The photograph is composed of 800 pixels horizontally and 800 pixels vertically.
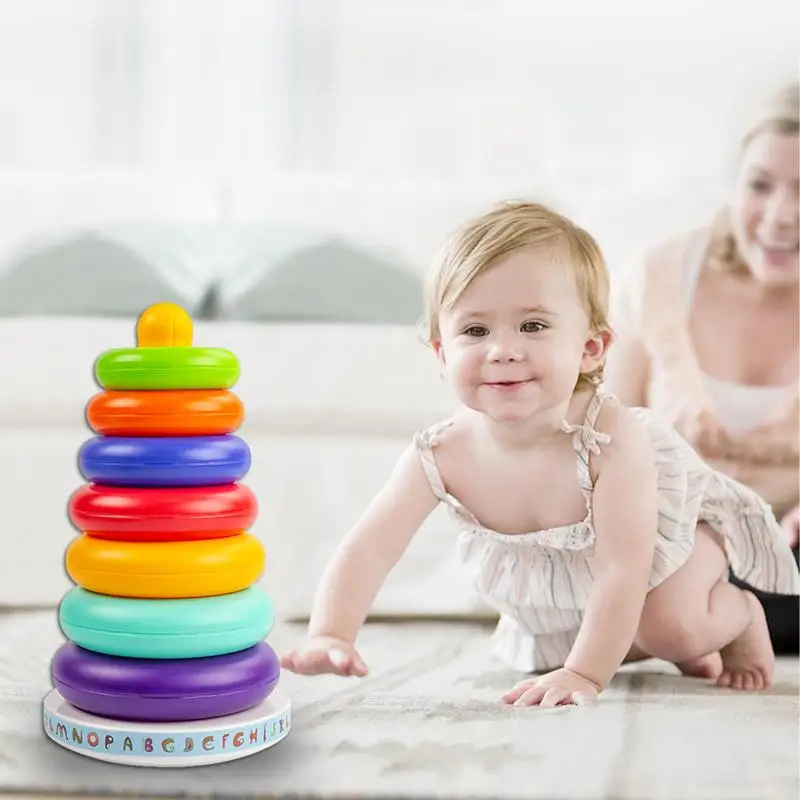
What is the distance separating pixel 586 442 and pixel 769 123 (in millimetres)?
498

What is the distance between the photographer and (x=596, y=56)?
9.43 feet

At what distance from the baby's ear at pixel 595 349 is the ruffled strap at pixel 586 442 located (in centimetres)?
4

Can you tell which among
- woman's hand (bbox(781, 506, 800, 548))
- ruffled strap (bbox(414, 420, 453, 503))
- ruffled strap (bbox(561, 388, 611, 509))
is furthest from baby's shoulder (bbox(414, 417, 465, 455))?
woman's hand (bbox(781, 506, 800, 548))

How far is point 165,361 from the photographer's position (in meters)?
0.86

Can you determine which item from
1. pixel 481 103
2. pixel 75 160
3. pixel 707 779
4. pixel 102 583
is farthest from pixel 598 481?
pixel 75 160

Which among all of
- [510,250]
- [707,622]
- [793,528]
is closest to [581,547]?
[707,622]

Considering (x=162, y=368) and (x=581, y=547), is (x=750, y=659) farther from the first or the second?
(x=162, y=368)

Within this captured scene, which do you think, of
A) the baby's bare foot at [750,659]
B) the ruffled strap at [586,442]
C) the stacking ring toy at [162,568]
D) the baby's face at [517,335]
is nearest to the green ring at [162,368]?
the stacking ring toy at [162,568]

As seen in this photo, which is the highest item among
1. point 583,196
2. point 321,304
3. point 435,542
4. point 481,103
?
point 481,103

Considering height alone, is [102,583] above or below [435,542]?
above

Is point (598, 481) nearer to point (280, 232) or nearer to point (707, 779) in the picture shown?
point (707, 779)

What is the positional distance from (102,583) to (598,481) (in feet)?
1.44

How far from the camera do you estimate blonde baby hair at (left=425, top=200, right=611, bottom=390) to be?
0.99 meters

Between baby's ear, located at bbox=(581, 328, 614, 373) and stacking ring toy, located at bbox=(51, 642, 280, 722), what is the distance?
404 mm
